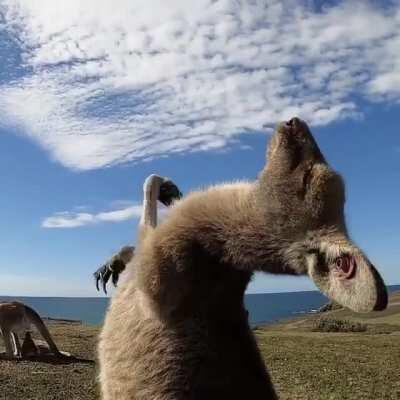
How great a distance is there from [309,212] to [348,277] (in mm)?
289

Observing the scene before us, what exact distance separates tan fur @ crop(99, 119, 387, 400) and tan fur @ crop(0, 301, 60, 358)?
52.9 ft

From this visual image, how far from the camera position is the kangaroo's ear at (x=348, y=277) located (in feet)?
7.07

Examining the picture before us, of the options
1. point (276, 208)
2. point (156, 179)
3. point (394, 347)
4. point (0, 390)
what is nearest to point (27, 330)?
point (0, 390)

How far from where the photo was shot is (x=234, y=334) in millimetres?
3141

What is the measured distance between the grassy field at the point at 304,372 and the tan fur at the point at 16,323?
1.17 meters

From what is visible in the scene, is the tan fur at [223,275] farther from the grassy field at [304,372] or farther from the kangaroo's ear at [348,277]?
the grassy field at [304,372]

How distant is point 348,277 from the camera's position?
221 centimetres

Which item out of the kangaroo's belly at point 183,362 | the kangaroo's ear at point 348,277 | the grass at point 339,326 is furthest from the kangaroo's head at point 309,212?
the grass at point 339,326

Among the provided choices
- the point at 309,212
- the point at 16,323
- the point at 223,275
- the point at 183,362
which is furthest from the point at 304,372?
the point at 309,212

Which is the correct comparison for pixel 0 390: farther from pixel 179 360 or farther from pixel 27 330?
pixel 179 360

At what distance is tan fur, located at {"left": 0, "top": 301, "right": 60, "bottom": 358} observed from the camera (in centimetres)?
1866

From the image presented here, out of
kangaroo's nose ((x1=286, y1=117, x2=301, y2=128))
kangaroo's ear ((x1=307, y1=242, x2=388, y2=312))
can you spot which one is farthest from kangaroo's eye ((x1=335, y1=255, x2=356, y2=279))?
kangaroo's nose ((x1=286, y1=117, x2=301, y2=128))

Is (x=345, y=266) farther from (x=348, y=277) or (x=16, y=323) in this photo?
(x=16, y=323)

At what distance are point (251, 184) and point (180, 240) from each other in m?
0.39
